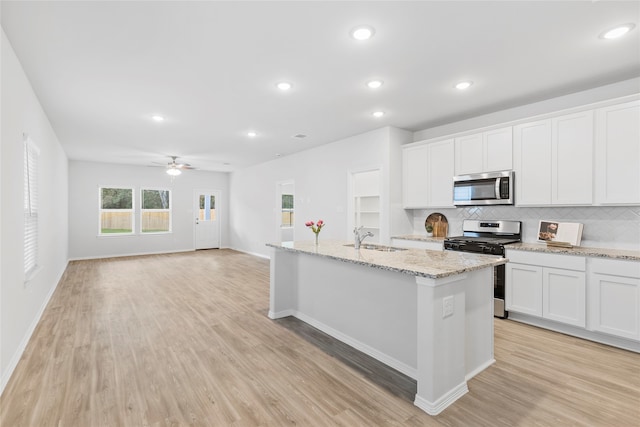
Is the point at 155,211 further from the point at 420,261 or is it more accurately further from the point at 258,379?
the point at 420,261

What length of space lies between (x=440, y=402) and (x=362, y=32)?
2731mm

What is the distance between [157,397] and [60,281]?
515 cm

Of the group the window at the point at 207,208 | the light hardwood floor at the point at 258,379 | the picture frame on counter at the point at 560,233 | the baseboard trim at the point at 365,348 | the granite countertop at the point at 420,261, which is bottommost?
the light hardwood floor at the point at 258,379

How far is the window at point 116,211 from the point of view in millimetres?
8758

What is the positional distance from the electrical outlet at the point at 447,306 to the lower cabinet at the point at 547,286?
2.01 meters

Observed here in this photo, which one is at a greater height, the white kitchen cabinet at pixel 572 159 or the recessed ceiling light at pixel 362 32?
the recessed ceiling light at pixel 362 32

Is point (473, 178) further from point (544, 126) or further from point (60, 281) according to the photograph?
point (60, 281)

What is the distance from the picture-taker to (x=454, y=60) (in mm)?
2877

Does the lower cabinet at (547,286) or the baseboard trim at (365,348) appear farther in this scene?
the lower cabinet at (547,286)

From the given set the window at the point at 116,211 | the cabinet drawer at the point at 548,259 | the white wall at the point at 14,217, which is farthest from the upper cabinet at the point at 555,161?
the window at the point at 116,211

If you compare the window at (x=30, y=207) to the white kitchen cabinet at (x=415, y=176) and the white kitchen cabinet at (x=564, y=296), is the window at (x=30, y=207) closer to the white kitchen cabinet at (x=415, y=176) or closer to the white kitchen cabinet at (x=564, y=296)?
the white kitchen cabinet at (x=415, y=176)

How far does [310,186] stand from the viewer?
6742 millimetres

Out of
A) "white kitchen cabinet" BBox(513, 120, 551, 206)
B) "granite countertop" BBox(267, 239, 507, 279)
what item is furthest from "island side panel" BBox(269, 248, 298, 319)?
"white kitchen cabinet" BBox(513, 120, 551, 206)

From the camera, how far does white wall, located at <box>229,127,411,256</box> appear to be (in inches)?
209
